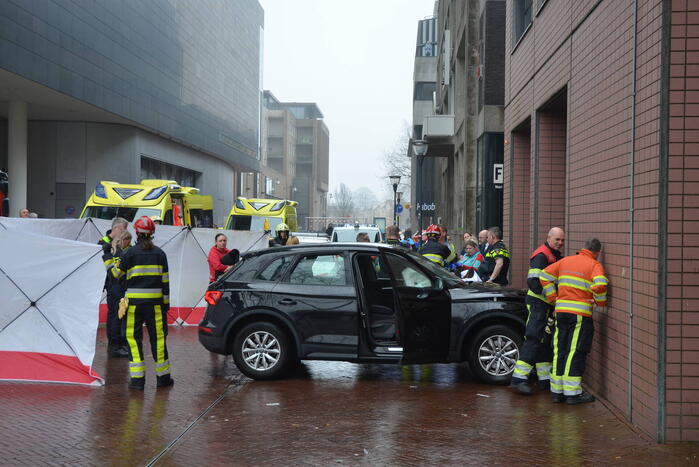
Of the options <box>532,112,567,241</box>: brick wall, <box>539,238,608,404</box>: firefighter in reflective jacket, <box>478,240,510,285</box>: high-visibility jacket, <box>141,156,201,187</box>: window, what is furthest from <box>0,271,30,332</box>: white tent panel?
<box>141,156,201,187</box>: window

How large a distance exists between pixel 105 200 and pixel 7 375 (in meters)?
11.4

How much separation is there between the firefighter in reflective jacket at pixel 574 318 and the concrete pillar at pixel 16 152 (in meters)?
28.9

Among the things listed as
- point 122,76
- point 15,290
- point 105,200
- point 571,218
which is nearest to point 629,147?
point 571,218

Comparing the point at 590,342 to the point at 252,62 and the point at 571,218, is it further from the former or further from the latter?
the point at 252,62

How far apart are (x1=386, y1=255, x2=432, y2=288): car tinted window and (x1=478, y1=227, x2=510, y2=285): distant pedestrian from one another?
239 cm

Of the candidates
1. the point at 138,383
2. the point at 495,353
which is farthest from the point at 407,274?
the point at 138,383

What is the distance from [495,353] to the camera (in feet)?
30.2

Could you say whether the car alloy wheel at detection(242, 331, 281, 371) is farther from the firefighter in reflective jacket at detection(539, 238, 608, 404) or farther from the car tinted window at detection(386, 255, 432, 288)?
the firefighter in reflective jacket at detection(539, 238, 608, 404)

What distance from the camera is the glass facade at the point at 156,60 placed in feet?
96.6

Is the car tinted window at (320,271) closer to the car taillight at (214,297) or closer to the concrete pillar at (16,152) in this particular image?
the car taillight at (214,297)

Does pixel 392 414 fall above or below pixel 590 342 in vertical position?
below

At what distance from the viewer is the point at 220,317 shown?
959cm

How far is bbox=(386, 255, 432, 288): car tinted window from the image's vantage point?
31.1 ft

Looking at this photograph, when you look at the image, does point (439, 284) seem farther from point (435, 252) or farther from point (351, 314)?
point (435, 252)
